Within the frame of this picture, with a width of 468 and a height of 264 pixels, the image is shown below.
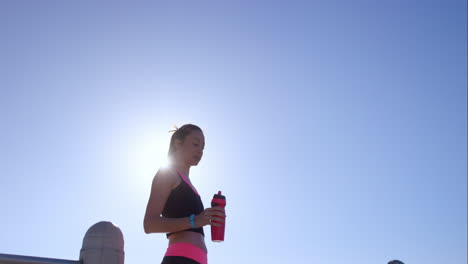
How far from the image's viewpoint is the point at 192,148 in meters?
4.09

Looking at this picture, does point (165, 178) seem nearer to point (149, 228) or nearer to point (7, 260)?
point (149, 228)

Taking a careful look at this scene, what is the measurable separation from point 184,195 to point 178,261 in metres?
0.51

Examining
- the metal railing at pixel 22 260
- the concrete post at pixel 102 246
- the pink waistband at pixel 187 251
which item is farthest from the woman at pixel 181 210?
the metal railing at pixel 22 260

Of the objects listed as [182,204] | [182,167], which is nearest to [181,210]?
[182,204]

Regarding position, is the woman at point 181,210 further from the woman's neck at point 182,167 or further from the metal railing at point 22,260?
the metal railing at point 22,260

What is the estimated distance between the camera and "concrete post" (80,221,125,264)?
352cm

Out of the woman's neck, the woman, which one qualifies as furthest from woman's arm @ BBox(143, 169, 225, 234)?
the woman's neck

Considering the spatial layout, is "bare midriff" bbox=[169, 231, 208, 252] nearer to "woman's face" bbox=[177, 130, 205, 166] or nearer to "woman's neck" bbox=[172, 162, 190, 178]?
"woman's neck" bbox=[172, 162, 190, 178]

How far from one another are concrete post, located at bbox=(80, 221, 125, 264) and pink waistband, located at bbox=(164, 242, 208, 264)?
1.21 feet

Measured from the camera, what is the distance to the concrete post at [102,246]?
3516mm

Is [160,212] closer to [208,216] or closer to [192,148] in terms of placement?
[208,216]

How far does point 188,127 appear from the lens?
4.16 meters

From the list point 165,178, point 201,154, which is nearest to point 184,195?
point 165,178

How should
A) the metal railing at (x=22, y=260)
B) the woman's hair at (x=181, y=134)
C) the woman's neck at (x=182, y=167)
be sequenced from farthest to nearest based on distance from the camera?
the woman's hair at (x=181, y=134)
the woman's neck at (x=182, y=167)
the metal railing at (x=22, y=260)
